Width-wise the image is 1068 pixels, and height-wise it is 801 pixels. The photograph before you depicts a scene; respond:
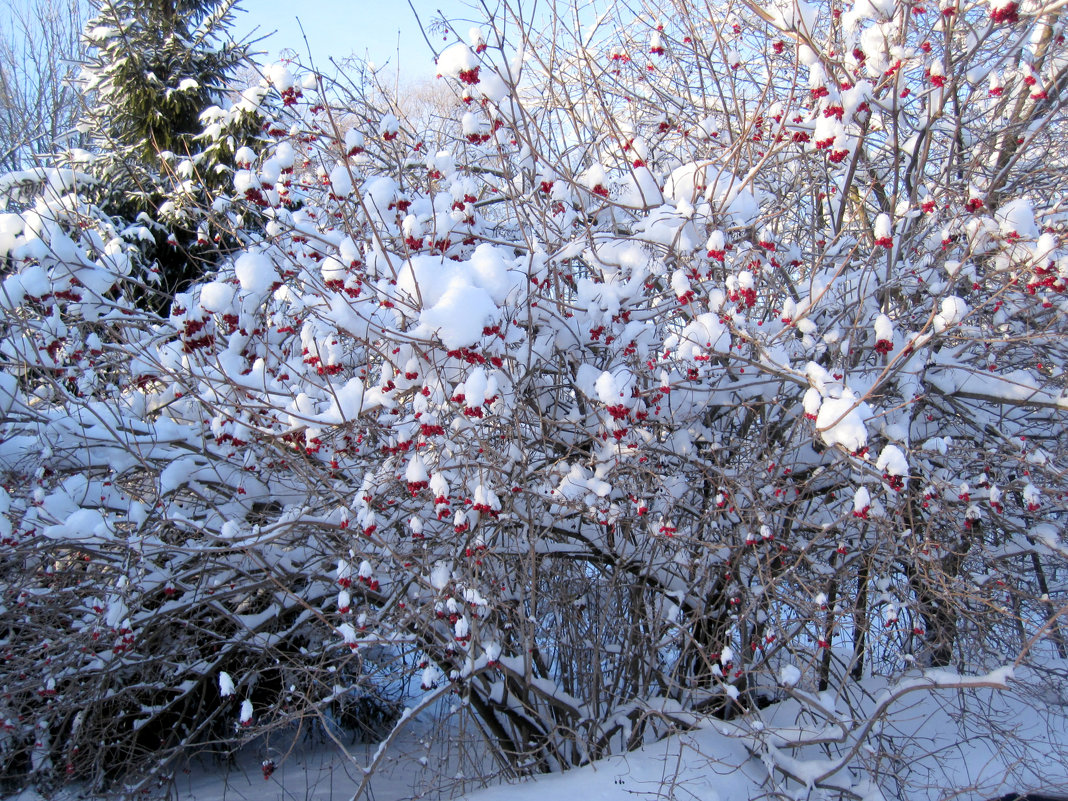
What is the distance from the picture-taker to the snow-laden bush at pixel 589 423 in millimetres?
3279

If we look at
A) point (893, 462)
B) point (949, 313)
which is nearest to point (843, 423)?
point (893, 462)

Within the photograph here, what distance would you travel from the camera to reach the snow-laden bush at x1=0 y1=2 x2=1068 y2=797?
328 centimetres

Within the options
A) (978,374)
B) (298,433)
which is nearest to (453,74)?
(298,433)

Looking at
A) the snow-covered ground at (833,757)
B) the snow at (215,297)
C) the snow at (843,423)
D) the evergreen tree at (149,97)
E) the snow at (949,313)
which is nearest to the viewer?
the snow at (843,423)

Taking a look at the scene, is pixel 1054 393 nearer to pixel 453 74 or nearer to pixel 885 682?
pixel 885 682

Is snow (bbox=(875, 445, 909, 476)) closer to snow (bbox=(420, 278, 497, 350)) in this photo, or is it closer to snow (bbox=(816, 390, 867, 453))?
snow (bbox=(816, 390, 867, 453))

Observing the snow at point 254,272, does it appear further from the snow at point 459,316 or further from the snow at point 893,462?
the snow at point 893,462

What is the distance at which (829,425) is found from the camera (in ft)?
8.64

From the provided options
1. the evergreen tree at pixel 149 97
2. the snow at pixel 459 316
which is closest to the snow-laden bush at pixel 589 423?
the snow at pixel 459 316

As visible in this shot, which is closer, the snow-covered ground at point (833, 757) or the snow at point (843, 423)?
the snow at point (843, 423)

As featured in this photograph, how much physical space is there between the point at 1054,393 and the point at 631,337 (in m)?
1.96

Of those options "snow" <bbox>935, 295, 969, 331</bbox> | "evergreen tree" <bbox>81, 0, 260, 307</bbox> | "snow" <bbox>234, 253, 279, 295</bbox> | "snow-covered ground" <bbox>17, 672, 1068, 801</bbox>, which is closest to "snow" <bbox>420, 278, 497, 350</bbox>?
"snow" <bbox>234, 253, 279, 295</bbox>

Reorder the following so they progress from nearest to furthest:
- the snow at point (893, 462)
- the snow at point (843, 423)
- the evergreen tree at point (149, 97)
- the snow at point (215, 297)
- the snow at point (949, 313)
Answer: the snow at point (843, 423) < the snow at point (893, 462) < the snow at point (949, 313) < the snow at point (215, 297) < the evergreen tree at point (149, 97)

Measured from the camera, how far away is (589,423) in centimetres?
396
